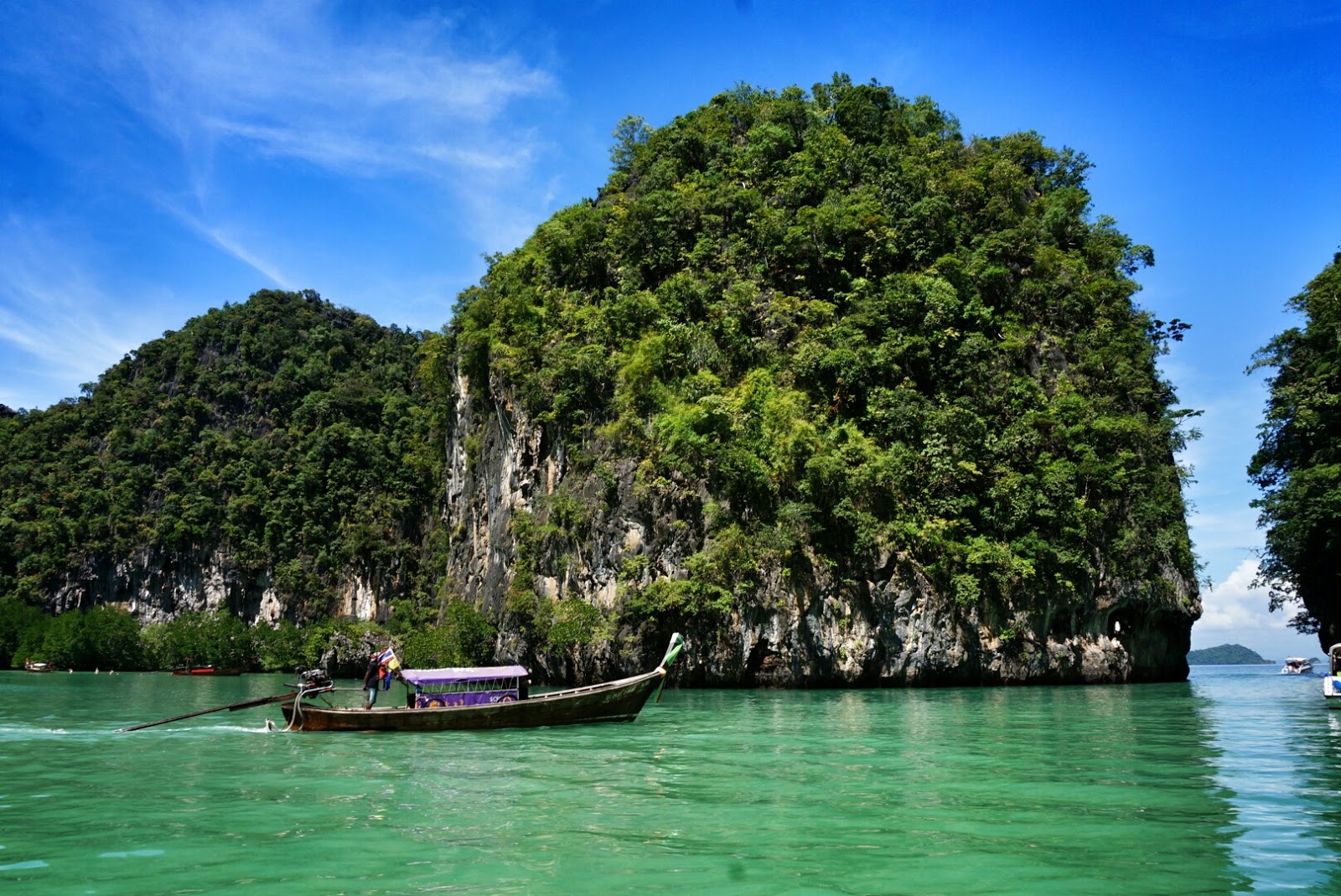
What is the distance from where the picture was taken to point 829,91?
1719 inches

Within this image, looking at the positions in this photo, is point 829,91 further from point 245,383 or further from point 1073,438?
point 245,383

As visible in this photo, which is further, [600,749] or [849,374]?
[849,374]

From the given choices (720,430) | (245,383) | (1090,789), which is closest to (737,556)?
(720,430)

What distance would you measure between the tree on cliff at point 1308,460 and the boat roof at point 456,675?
2619 cm

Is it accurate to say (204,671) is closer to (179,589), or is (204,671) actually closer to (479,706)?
(179,589)

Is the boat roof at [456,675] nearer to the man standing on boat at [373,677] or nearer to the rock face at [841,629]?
the man standing on boat at [373,677]

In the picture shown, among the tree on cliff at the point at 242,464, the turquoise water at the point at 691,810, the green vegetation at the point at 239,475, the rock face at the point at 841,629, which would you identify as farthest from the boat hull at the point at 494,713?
the tree on cliff at the point at 242,464

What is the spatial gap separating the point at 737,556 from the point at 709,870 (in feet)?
75.4

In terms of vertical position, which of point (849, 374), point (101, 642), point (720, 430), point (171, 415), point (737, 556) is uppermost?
point (171, 415)

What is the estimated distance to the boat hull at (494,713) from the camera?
16.5 m

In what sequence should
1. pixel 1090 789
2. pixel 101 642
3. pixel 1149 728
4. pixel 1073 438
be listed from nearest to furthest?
pixel 1090 789, pixel 1149 728, pixel 1073 438, pixel 101 642

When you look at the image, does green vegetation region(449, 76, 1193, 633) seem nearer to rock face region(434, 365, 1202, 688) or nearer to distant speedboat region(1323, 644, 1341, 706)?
rock face region(434, 365, 1202, 688)

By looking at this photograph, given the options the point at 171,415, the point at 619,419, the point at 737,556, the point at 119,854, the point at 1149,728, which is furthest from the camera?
the point at 171,415

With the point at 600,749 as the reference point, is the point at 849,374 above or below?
above
